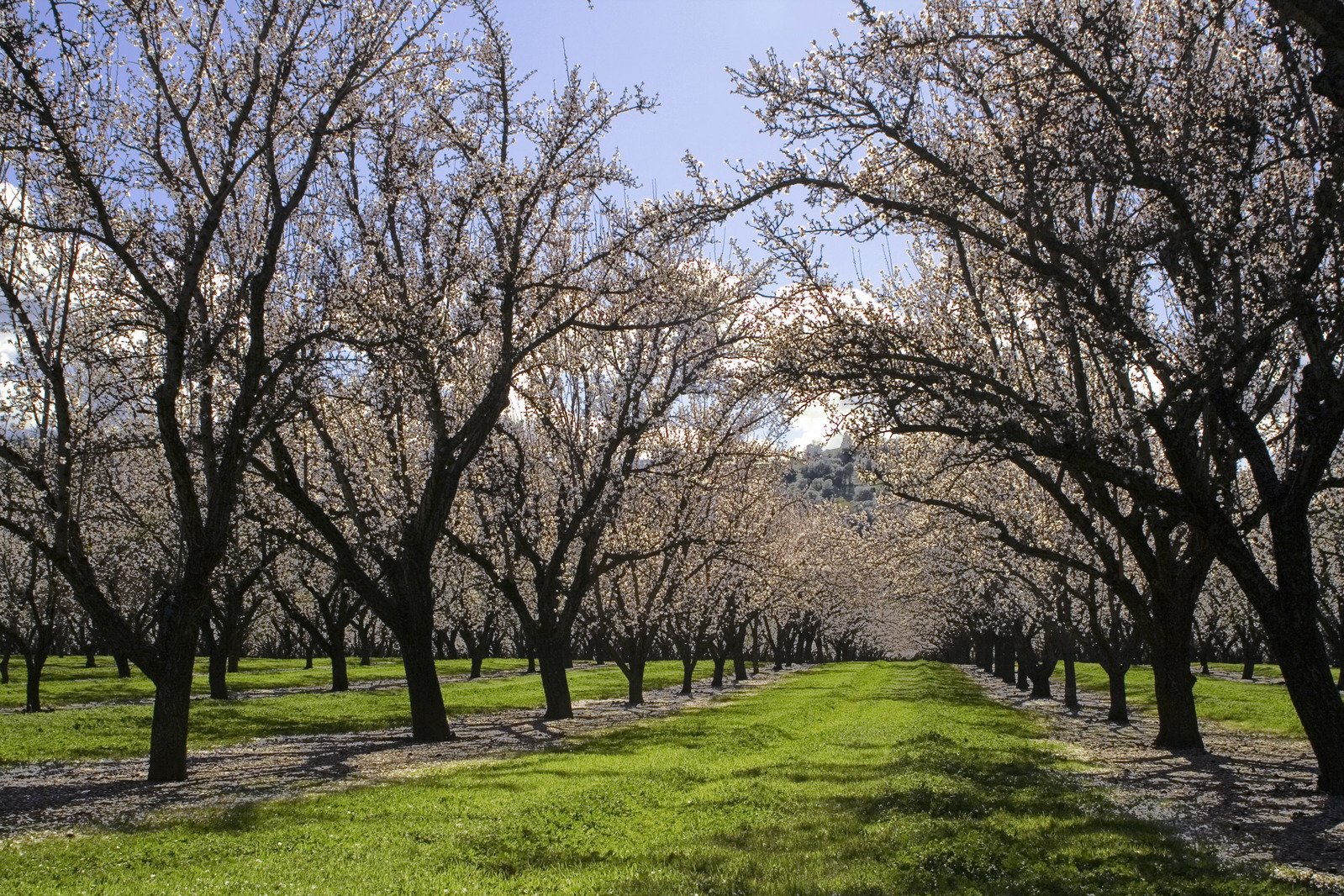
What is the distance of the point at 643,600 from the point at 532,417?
13.0 metres

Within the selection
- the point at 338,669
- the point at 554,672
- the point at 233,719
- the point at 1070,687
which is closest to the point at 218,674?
the point at 338,669

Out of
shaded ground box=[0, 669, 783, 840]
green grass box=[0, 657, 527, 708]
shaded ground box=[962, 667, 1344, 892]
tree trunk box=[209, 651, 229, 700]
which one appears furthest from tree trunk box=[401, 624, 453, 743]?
green grass box=[0, 657, 527, 708]

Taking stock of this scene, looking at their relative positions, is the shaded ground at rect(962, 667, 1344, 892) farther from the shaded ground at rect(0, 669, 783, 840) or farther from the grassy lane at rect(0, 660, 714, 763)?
the grassy lane at rect(0, 660, 714, 763)

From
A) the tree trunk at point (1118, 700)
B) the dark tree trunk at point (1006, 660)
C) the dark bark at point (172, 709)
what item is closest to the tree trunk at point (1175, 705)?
the tree trunk at point (1118, 700)

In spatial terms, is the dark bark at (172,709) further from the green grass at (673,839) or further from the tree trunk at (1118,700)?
the tree trunk at (1118,700)

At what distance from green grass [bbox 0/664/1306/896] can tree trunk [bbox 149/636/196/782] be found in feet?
11.8

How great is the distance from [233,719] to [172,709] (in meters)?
14.0

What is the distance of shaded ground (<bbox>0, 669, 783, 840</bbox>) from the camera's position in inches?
530

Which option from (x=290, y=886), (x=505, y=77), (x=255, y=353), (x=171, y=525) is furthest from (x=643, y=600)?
(x=290, y=886)

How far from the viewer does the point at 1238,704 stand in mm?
36500

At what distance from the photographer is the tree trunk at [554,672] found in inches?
1096

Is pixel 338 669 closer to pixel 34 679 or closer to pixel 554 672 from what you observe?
pixel 34 679

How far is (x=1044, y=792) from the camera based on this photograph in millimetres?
13773

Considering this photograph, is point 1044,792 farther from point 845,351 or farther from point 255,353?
point 255,353
